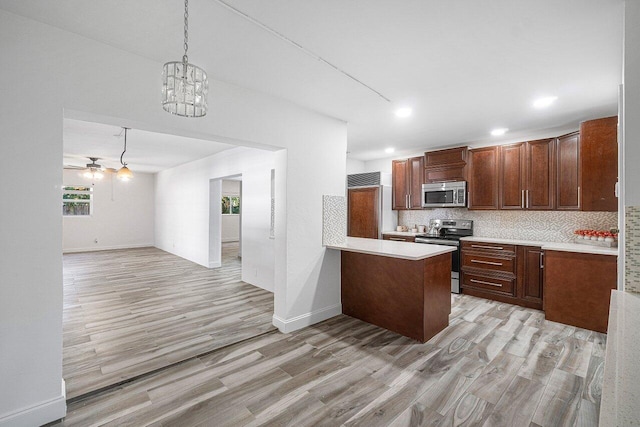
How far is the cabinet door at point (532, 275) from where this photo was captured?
13.0 feet

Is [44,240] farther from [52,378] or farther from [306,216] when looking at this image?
[306,216]

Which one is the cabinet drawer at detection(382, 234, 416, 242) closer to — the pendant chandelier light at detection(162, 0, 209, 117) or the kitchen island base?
the kitchen island base

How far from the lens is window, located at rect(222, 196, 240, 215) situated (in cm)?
1100

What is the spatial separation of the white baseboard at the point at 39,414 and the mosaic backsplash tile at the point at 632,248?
3737 mm

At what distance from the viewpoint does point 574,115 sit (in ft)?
11.9

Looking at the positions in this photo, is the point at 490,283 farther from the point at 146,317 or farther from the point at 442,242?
the point at 146,317

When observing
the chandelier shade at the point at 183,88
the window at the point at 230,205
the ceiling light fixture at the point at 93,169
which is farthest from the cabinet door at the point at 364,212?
the window at the point at 230,205

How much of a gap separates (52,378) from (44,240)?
0.91m

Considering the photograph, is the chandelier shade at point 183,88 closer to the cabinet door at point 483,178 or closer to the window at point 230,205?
the cabinet door at point 483,178

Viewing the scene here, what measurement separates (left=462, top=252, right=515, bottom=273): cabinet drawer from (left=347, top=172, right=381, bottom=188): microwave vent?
83.9 inches

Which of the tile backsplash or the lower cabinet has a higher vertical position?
the tile backsplash

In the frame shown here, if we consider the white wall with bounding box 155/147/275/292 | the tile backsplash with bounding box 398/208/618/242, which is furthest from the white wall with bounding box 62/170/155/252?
the tile backsplash with bounding box 398/208/618/242

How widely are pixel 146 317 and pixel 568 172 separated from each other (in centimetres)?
589

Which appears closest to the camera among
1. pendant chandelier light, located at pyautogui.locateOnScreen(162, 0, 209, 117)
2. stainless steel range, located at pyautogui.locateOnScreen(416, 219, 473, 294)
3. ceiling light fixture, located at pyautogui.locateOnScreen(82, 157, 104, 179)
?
pendant chandelier light, located at pyautogui.locateOnScreen(162, 0, 209, 117)
